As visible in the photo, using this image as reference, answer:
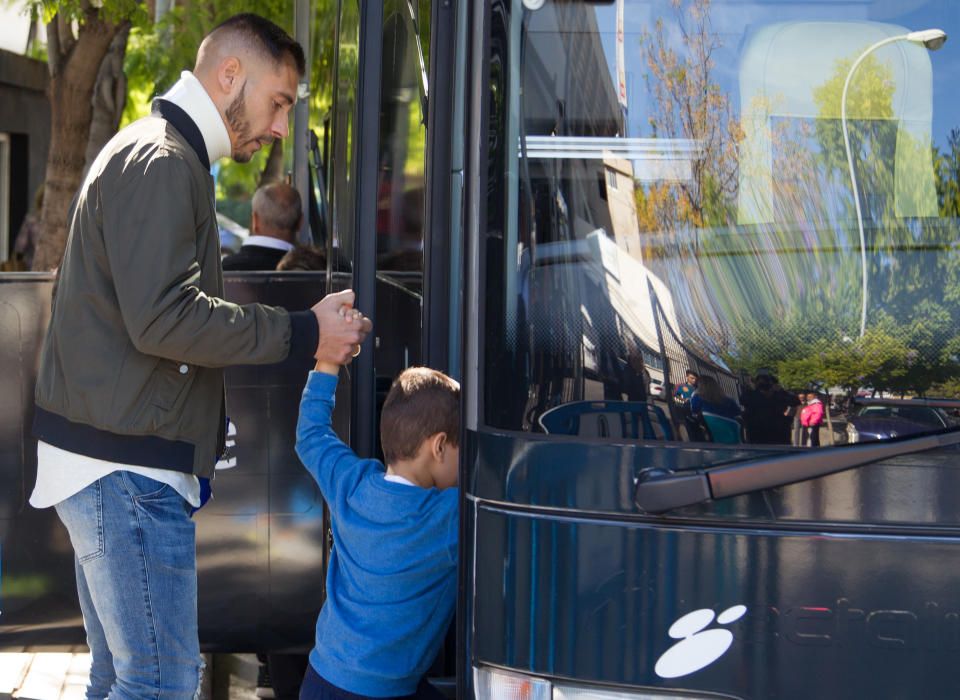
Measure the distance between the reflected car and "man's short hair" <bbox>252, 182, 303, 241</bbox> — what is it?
382 centimetres

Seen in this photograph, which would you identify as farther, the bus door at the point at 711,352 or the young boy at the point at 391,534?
the young boy at the point at 391,534

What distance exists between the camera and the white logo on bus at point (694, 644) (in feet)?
7.14

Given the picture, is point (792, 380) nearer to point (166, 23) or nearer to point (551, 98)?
point (551, 98)

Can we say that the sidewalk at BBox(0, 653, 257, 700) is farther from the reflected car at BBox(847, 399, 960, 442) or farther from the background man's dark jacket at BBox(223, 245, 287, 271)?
the reflected car at BBox(847, 399, 960, 442)

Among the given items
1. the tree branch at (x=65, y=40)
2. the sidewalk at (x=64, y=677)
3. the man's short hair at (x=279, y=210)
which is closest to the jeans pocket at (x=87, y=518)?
the sidewalk at (x=64, y=677)

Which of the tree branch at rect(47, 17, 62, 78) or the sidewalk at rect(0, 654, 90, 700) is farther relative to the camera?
the tree branch at rect(47, 17, 62, 78)

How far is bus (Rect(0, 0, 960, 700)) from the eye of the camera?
2.15 metres

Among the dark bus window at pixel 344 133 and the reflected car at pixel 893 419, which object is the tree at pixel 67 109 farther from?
the reflected car at pixel 893 419

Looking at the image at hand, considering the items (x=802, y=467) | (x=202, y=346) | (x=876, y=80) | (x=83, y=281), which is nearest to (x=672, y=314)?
(x=802, y=467)

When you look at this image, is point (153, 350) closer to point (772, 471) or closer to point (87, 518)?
point (87, 518)

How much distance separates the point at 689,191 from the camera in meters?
2.27

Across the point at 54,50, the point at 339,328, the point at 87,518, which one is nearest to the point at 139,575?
the point at 87,518

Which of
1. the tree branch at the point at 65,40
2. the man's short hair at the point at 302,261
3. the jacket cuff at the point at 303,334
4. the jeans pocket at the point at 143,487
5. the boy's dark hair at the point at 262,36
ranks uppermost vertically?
the tree branch at the point at 65,40

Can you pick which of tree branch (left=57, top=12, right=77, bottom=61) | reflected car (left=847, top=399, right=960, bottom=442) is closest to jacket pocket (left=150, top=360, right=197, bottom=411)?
reflected car (left=847, top=399, right=960, bottom=442)
